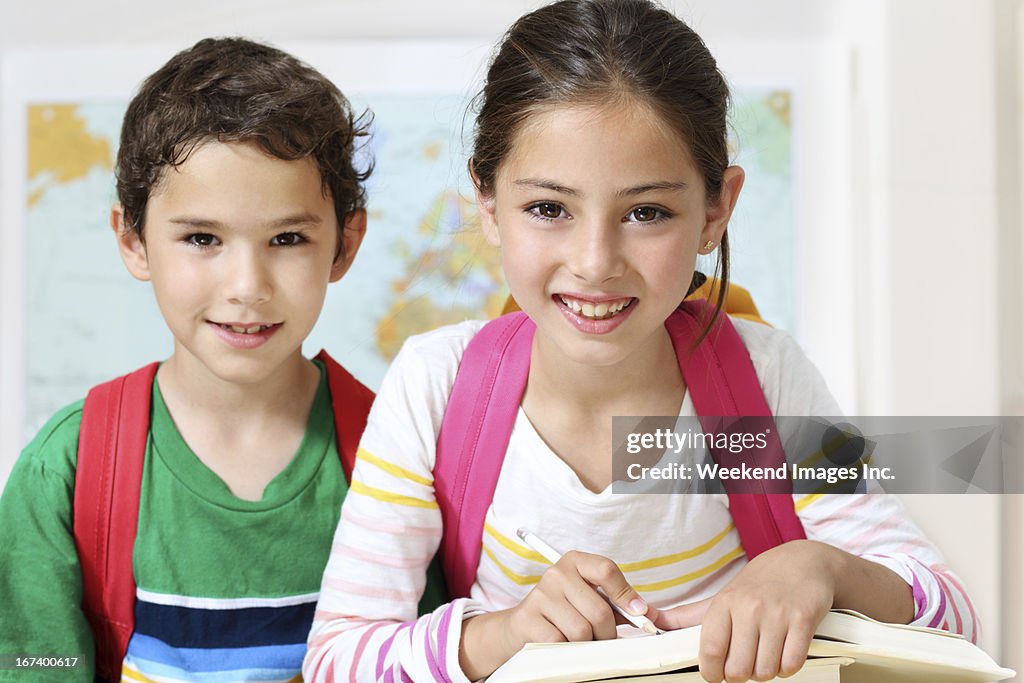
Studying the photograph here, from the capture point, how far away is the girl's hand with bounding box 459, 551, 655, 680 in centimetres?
56

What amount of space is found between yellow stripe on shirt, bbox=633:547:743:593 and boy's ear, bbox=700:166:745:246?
8.2 inches

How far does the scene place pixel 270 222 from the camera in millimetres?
707

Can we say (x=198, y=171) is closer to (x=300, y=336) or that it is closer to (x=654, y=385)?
(x=300, y=336)

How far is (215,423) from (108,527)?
3.9 inches

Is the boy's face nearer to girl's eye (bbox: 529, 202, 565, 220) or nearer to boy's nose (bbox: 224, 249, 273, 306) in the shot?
boy's nose (bbox: 224, 249, 273, 306)

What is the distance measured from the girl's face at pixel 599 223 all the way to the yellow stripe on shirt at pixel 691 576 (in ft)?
0.52

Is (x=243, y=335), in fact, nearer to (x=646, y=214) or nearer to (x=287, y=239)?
(x=287, y=239)

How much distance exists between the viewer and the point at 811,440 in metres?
0.71

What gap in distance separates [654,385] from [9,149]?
58 cm

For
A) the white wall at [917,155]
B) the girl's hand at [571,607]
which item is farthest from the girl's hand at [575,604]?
the white wall at [917,155]

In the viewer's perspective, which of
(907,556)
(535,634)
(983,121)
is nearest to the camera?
(535,634)

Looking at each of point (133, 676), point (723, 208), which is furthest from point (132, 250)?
point (723, 208)

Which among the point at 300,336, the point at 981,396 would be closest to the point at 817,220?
the point at 981,396

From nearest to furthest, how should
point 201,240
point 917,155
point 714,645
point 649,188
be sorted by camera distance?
1. point 714,645
2. point 649,188
3. point 201,240
4. point 917,155
